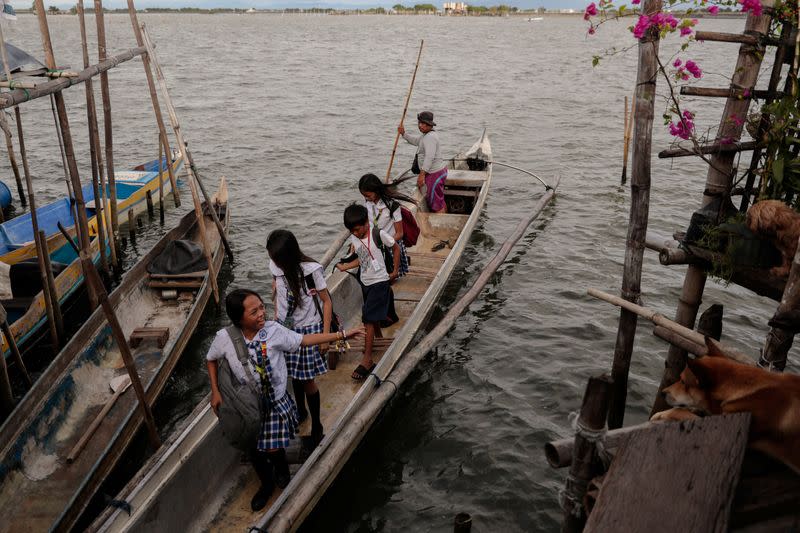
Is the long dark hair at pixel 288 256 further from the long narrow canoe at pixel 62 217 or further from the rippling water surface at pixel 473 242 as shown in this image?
the long narrow canoe at pixel 62 217

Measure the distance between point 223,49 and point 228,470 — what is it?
60524 mm

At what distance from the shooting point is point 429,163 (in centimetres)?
989

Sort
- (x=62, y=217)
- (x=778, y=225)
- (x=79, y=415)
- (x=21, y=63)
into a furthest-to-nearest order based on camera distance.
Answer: (x=62, y=217) → (x=21, y=63) → (x=79, y=415) → (x=778, y=225)

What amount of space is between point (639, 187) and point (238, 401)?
12.9 feet

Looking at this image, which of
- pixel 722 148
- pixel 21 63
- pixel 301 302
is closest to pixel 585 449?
pixel 301 302

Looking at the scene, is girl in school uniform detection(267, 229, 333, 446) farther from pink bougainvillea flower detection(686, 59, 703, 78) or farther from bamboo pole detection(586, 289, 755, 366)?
pink bougainvillea flower detection(686, 59, 703, 78)

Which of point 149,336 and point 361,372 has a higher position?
point 361,372

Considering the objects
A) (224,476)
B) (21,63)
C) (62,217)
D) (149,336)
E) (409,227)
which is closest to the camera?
(224,476)

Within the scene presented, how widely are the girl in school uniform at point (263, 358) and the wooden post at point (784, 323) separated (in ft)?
10.2

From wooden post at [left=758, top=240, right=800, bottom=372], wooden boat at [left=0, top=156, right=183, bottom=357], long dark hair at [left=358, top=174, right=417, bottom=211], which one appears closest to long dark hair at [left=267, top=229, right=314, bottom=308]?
long dark hair at [left=358, top=174, right=417, bottom=211]

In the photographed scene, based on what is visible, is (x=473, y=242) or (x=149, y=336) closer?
(x=149, y=336)

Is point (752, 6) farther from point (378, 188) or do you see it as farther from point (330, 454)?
point (330, 454)

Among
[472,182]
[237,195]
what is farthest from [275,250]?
[237,195]

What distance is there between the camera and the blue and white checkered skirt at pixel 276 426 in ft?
15.5
